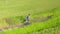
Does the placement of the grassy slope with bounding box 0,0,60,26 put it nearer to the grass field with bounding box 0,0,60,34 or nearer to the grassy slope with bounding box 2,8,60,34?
the grass field with bounding box 0,0,60,34

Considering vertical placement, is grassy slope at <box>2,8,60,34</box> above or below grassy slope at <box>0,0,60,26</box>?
below

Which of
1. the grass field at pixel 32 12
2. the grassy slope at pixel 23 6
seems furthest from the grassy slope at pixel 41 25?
the grassy slope at pixel 23 6

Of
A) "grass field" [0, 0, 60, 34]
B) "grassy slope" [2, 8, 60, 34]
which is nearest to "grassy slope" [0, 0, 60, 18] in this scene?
"grass field" [0, 0, 60, 34]

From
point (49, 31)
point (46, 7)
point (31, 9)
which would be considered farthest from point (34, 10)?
point (49, 31)

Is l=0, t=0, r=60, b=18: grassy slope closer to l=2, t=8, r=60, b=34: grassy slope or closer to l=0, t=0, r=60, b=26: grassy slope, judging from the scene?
l=0, t=0, r=60, b=26: grassy slope

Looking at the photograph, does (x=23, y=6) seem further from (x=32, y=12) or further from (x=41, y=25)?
(x=41, y=25)

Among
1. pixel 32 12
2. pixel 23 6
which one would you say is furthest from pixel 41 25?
pixel 23 6

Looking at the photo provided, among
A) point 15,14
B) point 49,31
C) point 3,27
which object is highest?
point 15,14

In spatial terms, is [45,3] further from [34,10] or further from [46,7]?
[34,10]

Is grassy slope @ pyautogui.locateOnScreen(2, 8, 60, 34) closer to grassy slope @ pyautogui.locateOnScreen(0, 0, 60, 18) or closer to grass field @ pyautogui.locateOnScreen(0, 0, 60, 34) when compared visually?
grass field @ pyautogui.locateOnScreen(0, 0, 60, 34)
